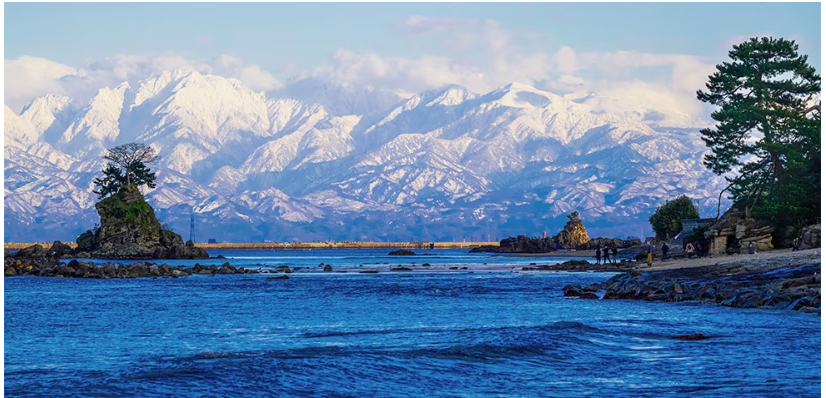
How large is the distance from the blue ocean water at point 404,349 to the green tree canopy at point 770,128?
1629 inches

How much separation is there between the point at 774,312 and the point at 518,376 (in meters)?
20.4

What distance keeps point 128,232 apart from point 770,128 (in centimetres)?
11023

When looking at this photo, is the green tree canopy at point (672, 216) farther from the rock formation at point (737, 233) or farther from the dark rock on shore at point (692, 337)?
the dark rock on shore at point (692, 337)

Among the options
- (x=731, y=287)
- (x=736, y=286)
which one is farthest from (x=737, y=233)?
(x=731, y=287)

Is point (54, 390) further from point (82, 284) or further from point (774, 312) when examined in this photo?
point (82, 284)

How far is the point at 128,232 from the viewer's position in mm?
164625

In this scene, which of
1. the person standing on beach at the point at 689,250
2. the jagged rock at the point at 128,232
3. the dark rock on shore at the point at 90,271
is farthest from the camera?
the jagged rock at the point at 128,232

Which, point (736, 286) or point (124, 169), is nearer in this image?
point (736, 286)

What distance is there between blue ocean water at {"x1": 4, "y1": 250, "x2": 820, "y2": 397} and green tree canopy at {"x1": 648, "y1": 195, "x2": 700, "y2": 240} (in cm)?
11078

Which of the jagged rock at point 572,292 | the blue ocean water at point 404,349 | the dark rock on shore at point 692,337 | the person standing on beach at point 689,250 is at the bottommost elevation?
the blue ocean water at point 404,349

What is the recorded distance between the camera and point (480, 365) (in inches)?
1085

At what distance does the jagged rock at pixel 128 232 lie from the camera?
539ft

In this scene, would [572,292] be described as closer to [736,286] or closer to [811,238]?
[736,286]

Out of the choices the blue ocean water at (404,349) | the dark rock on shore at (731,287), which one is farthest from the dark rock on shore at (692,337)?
the dark rock on shore at (731,287)
